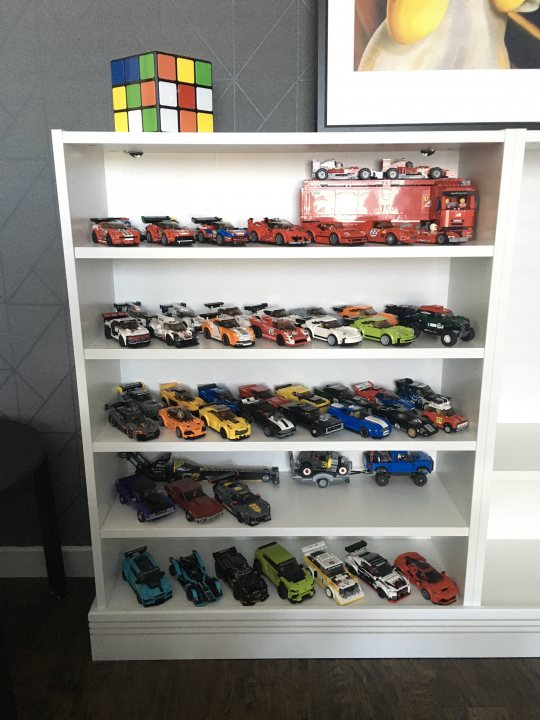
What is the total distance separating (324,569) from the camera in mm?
1874

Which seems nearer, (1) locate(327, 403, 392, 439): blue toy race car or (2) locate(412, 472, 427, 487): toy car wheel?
(1) locate(327, 403, 392, 439): blue toy race car

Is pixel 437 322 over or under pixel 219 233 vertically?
under

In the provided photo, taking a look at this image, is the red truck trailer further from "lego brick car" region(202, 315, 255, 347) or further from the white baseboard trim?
the white baseboard trim

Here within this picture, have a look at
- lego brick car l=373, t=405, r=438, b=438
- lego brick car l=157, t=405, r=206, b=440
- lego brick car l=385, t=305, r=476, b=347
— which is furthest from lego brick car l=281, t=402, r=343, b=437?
lego brick car l=385, t=305, r=476, b=347

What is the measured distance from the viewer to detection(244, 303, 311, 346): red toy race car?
5.63 ft

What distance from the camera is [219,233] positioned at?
1683 mm

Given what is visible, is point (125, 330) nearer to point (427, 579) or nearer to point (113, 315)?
point (113, 315)

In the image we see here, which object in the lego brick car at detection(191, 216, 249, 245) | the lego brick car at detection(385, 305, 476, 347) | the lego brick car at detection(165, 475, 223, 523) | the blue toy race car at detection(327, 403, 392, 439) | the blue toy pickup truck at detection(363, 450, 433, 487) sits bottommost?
the lego brick car at detection(165, 475, 223, 523)

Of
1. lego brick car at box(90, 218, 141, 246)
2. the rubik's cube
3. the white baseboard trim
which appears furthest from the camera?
the white baseboard trim

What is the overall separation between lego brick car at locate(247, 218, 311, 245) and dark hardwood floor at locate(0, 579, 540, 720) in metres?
1.29

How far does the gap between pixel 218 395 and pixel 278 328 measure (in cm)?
36

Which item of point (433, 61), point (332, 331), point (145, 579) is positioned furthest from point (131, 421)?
point (433, 61)

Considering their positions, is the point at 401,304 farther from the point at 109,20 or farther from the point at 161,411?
the point at 109,20

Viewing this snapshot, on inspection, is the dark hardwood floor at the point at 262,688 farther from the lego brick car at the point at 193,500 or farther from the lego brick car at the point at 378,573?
the lego brick car at the point at 193,500
